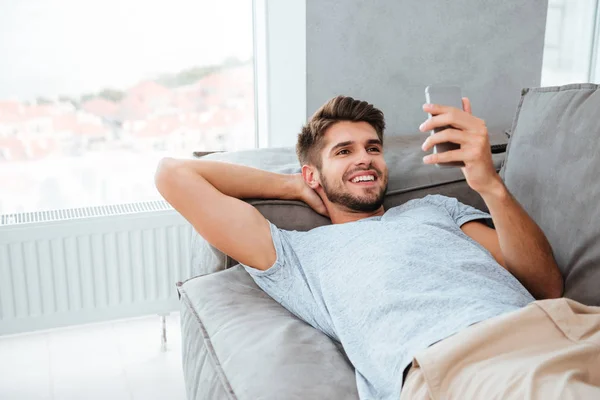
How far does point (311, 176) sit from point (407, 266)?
17.7 inches

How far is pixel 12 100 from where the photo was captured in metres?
2.30

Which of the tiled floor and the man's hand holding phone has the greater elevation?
the man's hand holding phone

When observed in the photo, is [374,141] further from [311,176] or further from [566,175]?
[566,175]

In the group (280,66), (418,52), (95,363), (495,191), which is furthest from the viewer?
(418,52)

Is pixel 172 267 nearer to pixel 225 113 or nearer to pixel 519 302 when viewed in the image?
pixel 225 113

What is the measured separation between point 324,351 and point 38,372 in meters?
1.23

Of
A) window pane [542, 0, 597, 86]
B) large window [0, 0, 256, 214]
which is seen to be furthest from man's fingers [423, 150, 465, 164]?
window pane [542, 0, 597, 86]

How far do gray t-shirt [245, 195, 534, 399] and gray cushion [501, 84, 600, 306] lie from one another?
120 millimetres

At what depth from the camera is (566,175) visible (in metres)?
1.45

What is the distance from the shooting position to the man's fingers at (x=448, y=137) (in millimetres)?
1282

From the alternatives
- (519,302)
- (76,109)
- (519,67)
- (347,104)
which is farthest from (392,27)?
(519,302)

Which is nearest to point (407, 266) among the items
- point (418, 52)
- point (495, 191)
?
point (495, 191)

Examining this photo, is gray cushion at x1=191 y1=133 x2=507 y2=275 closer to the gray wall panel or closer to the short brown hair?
the short brown hair

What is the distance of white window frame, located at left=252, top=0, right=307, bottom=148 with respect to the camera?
7.64 ft
